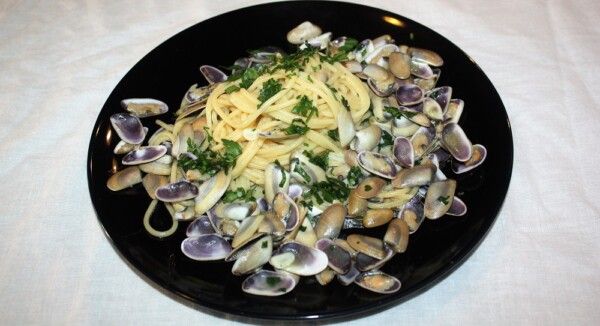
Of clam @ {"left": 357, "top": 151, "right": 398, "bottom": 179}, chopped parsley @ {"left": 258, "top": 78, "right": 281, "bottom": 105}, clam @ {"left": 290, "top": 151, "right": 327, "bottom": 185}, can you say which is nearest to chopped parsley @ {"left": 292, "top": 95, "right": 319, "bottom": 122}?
chopped parsley @ {"left": 258, "top": 78, "right": 281, "bottom": 105}

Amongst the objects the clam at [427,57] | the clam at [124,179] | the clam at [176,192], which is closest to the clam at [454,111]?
the clam at [427,57]

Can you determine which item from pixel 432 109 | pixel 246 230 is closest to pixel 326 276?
pixel 246 230

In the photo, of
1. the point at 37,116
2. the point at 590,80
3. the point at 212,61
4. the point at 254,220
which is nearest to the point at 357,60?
the point at 212,61

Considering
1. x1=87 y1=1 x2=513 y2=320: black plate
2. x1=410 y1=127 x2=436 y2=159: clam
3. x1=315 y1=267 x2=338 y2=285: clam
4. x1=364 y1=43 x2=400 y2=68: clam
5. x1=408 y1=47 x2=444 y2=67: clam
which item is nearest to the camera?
x1=87 y1=1 x2=513 y2=320: black plate

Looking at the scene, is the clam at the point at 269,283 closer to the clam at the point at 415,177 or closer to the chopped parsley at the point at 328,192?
the chopped parsley at the point at 328,192

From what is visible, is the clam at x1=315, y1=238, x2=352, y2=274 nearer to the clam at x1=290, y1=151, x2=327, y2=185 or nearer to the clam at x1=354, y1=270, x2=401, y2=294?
the clam at x1=354, y1=270, x2=401, y2=294

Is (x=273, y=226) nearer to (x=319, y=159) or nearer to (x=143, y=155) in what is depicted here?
(x=319, y=159)
